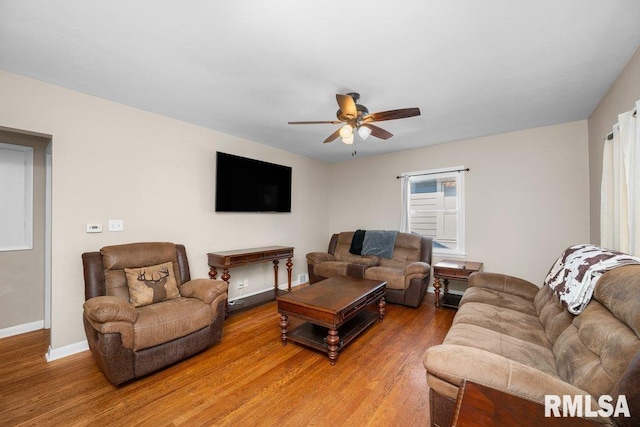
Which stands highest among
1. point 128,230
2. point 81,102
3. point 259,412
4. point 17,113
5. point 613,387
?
point 81,102

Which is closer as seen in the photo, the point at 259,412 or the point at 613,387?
the point at 613,387

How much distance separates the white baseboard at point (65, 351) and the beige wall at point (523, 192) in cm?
473

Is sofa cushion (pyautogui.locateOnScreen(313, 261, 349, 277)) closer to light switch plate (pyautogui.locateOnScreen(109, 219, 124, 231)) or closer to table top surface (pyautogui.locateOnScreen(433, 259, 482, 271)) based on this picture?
table top surface (pyautogui.locateOnScreen(433, 259, 482, 271))

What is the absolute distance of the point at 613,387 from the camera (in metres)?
1.00

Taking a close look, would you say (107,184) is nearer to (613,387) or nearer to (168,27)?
(168,27)

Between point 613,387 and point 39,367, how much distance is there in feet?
12.2

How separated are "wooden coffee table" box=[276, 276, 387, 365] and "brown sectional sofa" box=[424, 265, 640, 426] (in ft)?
3.03

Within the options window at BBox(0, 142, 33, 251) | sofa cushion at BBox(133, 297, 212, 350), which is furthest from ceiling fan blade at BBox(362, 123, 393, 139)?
window at BBox(0, 142, 33, 251)

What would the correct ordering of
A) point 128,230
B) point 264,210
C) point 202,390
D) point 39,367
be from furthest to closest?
1. point 264,210
2. point 128,230
3. point 39,367
4. point 202,390

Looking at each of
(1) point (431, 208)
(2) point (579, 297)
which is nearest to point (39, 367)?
(2) point (579, 297)

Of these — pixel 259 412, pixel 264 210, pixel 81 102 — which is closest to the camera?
pixel 259 412

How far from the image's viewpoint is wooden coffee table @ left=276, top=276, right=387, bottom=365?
7.39 ft

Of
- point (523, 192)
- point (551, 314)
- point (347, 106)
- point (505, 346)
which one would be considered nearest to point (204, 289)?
point (347, 106)

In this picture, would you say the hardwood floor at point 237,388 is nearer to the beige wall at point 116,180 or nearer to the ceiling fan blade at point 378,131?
the beige wall at point 116,180
